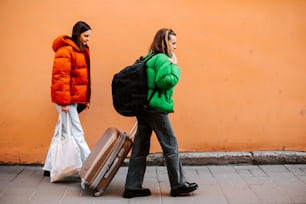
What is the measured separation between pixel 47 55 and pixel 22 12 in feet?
1.95

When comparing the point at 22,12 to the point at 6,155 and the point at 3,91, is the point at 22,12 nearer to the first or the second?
the point at 3,91

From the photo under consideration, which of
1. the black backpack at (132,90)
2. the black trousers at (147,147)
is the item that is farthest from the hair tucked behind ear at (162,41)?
the black trousers at (147,147)

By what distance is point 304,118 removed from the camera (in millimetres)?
7965

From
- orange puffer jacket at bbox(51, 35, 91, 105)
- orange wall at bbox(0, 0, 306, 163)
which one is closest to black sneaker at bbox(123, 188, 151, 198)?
orange puffer jacket at bbox(51, 35, 91, 105)

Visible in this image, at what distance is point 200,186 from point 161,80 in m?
1.39

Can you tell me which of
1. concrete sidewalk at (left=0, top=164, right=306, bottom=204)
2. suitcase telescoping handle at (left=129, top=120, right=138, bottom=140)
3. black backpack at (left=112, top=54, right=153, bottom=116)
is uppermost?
black backpack at (left=112, top=54, right=153, bottom=116)

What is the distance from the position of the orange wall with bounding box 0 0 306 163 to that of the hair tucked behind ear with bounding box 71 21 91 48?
0.58 m

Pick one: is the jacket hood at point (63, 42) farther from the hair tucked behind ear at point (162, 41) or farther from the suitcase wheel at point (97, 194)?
the suitcase wheel at point (97, 194)

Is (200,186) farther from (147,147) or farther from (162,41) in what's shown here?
(162,41)

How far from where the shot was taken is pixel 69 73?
709 centimetres

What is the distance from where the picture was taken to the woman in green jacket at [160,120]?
6.31 m

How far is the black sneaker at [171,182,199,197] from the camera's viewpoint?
6.50 meters

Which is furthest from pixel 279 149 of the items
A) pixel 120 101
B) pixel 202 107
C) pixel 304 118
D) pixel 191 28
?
pixel 120 101

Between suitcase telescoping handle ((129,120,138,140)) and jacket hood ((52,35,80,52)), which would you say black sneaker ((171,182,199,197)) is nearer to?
suitcase telescoping handle ((129,120,138,140))
